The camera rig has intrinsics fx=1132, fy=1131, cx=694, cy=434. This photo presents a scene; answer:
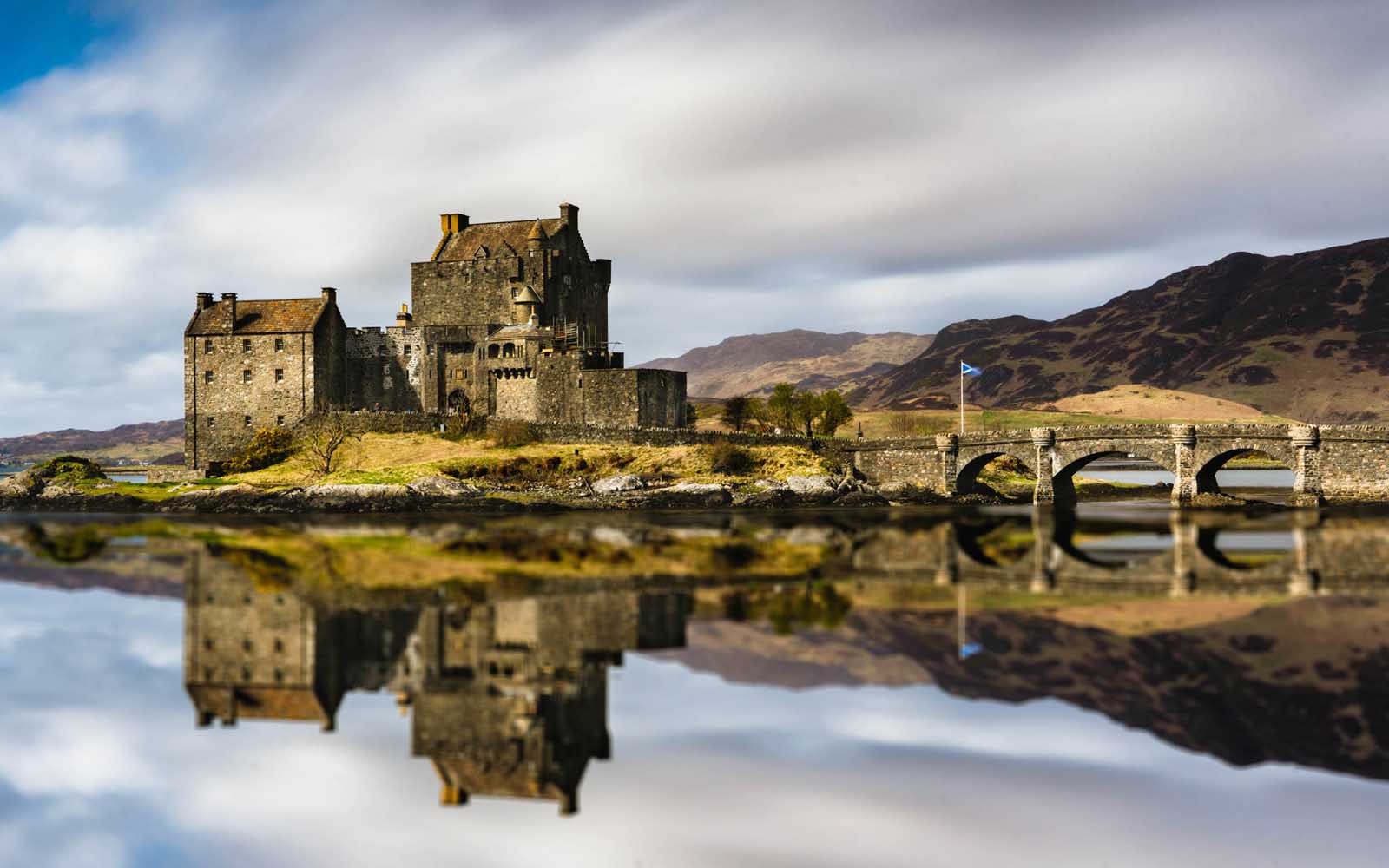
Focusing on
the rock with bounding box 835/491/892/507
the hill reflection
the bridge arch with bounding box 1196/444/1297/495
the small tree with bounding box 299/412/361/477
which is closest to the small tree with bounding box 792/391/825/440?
the rock with bounding box 835/491/892/507

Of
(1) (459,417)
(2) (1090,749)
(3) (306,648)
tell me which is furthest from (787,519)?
(2) (1090,749)

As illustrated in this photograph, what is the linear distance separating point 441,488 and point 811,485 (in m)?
23.5

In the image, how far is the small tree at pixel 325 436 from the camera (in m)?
79.2

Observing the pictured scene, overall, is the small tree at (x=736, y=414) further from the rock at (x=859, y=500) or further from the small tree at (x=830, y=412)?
the rock at (x=859, y=500)

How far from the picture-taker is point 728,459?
75688 mm

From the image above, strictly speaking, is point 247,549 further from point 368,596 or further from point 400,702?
point 400,702

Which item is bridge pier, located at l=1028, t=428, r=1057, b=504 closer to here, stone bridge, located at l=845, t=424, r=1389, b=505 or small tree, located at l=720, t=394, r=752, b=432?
stone bridge, located at l=845, t=424, r=1389, b=505

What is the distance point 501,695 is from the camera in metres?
17.9

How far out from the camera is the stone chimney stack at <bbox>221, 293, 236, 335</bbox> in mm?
86562

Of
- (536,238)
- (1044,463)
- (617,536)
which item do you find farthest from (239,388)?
(1044,463)

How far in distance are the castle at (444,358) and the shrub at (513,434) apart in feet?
10.4

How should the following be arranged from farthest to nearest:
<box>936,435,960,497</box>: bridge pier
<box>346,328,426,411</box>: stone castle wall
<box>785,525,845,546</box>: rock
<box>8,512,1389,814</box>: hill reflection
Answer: <box>346,328,426,411</box>: stone castle wall
<box>936,435,960,497</box>: bridge pier
<box>785,525,845,546</box>: rock
<box>8,512,1389,814</box>: hill reflection

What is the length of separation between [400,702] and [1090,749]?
1009 centimetres

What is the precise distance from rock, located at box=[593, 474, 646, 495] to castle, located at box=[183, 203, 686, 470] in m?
7.93
